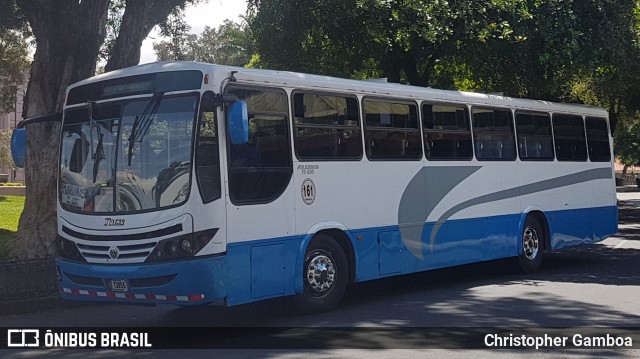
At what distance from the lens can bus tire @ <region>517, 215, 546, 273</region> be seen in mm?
14938

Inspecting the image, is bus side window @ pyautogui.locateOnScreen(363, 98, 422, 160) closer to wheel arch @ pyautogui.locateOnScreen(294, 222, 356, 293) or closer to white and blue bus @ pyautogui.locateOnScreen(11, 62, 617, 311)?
white and blue bus @ pyautogui.locateOnScreen(11, 62, 617, 311)

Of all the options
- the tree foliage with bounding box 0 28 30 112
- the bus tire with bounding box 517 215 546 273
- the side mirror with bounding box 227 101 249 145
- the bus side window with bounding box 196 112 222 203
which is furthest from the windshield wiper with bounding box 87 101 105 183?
the tree foliage with bounding box 0 28 30 112

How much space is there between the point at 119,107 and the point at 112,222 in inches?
53.8

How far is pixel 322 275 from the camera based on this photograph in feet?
35.0

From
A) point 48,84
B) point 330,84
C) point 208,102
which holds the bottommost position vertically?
point 208,102

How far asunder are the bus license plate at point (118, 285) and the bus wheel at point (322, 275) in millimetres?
2160

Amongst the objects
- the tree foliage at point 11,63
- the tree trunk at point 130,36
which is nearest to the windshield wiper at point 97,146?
the tree trunk at point 130,36

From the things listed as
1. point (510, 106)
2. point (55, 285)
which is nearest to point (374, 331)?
point (55, 285)

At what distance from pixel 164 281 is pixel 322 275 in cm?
234

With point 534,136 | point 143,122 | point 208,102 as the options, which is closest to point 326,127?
point 208,102

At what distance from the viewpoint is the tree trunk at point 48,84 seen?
14.6 meters

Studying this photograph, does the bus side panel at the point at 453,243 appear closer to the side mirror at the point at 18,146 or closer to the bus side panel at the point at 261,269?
the bus side panel at the point at 261,269

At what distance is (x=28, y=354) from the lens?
845cm

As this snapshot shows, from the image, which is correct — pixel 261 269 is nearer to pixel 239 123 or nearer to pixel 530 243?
pixel 239 123
